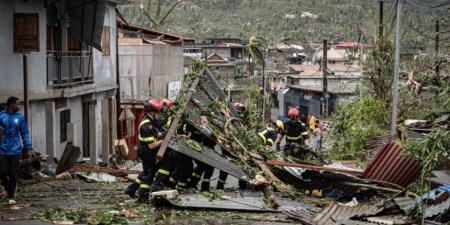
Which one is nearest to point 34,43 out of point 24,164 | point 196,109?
point 24,164

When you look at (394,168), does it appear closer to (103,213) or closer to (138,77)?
(103,213)

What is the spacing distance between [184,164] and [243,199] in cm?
122

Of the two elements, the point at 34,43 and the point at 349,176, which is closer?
the point at 349,176

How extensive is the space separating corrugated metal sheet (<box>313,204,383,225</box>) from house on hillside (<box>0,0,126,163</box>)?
991cm

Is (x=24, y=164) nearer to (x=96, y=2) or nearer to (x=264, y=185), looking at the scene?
(x=264, y=185)

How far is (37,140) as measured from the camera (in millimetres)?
20172

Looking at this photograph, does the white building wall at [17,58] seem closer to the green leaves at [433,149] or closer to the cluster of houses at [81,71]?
the cluster of houses at [81,71]

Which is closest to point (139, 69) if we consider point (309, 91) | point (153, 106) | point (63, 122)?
point (63, 122)

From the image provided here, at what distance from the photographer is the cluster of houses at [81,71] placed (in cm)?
1881

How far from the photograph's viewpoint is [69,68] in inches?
896

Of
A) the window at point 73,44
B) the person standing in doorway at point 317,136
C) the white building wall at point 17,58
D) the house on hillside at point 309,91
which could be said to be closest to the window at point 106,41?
the window at point 73,44

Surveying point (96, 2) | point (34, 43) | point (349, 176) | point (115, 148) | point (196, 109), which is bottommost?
point (115, 148)

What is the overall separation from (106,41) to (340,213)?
752 inches

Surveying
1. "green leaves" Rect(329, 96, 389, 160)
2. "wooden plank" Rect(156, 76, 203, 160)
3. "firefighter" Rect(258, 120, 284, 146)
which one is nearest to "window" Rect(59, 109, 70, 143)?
"green leaves" Rect(329, 96, 389, 160)
